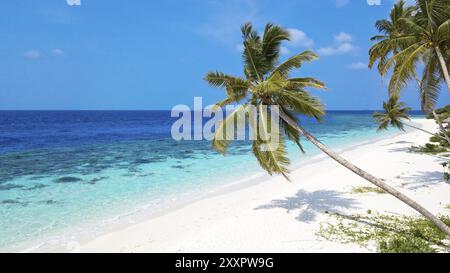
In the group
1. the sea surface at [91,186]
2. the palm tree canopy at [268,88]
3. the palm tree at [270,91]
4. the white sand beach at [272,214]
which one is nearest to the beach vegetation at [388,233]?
the white sand beach at [272,214]

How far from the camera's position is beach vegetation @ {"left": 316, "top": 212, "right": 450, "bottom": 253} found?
8.38 m

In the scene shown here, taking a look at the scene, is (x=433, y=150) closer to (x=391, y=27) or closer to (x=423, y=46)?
(x=391, y=27)

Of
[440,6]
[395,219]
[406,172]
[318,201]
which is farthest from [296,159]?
[440,6]

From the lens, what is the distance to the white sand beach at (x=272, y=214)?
9.45 metres

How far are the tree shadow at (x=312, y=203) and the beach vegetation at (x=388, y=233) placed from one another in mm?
891

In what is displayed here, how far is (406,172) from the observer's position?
1897 cm

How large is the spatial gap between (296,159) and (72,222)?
1891 cm

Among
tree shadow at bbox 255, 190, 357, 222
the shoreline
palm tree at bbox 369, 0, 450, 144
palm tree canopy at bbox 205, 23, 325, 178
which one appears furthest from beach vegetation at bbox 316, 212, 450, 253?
the shoreline

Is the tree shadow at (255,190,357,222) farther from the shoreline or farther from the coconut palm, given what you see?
the coconut palm

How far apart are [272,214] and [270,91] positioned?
5620mm

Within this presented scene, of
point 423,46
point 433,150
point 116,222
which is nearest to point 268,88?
point 423,46

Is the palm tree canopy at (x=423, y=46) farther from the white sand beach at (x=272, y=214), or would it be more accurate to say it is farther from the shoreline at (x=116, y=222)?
the shoreline at (x=116, y=222)

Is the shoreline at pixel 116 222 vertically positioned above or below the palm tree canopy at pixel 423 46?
below
